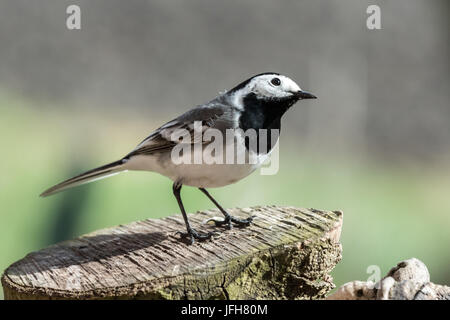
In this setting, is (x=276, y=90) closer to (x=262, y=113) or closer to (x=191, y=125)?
(x=262, y=113)

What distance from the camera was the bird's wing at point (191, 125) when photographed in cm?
278

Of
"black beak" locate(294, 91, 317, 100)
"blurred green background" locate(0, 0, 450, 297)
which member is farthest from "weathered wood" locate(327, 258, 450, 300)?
"blurred green background" locate(0, 0, 450, 297)

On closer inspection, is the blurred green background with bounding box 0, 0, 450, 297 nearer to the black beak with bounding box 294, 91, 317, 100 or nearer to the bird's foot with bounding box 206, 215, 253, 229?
the bird's foot with bounding box 206, 215, 253, 229

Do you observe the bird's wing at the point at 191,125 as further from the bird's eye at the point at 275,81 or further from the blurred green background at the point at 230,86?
the blurred green background at the point at 230,86

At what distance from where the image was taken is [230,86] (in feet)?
24.6

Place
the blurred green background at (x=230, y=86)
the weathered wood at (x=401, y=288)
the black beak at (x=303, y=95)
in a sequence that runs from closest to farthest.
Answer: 1. the weathered wood at (x=401, y=288)
2. the black beak at (x=303, y=95)
3. the blurred green background at (x=230, y=86)

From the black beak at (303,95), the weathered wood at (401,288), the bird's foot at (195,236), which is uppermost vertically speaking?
the black beak at (303,95)

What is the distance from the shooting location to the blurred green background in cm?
462

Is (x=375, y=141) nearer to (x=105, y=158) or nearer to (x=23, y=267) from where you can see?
(x=105, y=158)

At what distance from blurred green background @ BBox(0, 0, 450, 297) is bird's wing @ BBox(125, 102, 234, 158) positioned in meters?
1.54

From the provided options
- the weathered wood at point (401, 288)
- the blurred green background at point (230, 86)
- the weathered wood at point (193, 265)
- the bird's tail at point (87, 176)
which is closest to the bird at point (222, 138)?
the bird's tail at point (87, 176)

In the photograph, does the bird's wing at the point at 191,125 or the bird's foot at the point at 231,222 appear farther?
the bird's foot at the point at 231,222

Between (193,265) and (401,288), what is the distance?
91cm

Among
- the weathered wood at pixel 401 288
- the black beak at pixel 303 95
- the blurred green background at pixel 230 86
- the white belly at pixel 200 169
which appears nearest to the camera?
the weathered wood at pixel 401 288
